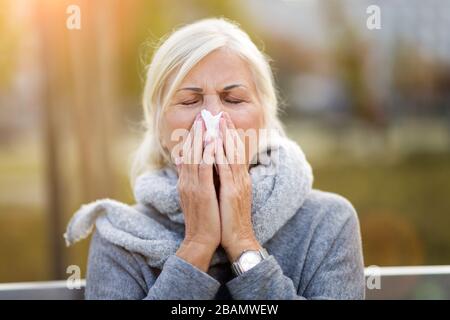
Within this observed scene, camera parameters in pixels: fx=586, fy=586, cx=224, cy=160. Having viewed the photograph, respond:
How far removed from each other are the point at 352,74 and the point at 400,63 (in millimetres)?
453

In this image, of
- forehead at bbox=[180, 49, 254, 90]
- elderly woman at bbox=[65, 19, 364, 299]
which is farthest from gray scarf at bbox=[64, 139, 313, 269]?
forehead at bbox=[180, 49, 254, 90]

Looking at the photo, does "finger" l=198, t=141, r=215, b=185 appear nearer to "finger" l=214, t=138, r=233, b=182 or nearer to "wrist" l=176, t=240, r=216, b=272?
"finger" l=214, t=138, r=233, b=182

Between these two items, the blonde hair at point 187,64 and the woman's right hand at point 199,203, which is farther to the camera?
the blonde hair at point 187,64

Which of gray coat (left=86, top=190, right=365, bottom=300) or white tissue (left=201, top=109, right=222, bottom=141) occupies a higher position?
white tissue (left=201, top=109, right=222, bottom=141)

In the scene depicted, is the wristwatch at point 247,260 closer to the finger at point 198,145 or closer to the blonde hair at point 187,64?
the finger at point 198,145

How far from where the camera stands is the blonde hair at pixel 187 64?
1557mm

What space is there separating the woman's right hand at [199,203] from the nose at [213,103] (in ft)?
0.22

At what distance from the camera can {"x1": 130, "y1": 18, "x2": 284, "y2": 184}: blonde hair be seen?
156cm

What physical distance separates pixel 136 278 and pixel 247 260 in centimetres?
33

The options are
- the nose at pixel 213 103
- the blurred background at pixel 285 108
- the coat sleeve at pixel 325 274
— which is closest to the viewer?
the coat sleeve at pixel 325 274

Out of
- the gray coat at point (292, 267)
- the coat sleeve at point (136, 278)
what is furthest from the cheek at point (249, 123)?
the coat sleeve at point (136, 278)

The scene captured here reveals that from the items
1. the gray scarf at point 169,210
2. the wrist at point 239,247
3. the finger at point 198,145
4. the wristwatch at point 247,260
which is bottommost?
the wristwatch at point 247,260

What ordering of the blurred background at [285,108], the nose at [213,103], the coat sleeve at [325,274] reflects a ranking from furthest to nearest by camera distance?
the blurred background at [285,108]
the nose at [213,103]
the coat sleeve at [325,274]
